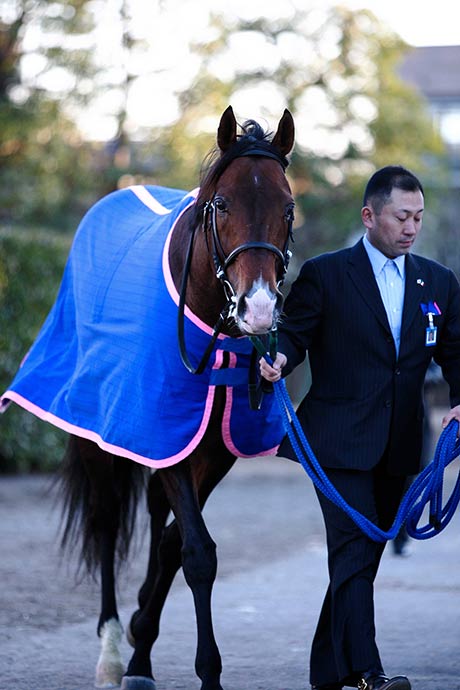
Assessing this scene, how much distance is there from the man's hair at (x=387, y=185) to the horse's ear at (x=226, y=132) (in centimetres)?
54

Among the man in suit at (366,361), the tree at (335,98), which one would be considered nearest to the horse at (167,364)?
the man in suit at (366,361)

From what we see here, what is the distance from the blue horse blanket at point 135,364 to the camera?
4.63 meters

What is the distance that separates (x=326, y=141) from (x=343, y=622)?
19265mm

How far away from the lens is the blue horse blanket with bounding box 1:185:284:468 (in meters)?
4.63

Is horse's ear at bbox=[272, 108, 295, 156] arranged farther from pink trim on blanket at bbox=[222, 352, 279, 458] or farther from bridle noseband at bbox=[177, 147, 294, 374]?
pink trim on blanket at bbox=[222, 352, 279, 458]

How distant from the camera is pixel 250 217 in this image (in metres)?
4.12

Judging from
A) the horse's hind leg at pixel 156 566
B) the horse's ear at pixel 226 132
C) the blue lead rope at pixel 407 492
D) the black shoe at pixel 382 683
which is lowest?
the black shoe at pixel 382 683

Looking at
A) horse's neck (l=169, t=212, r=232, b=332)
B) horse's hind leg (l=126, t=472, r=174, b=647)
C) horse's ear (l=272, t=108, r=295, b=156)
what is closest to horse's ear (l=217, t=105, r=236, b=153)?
horse's ear (l=272, t=108, r=295, b=156)

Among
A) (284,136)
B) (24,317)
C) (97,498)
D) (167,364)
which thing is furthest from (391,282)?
(24,317)

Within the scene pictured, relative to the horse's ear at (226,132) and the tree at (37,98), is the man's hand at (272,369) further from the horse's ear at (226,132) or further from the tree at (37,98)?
the tree at (37,98)

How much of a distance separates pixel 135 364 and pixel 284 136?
1060 millimetres

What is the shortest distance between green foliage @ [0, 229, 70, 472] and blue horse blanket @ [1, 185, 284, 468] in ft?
21.5

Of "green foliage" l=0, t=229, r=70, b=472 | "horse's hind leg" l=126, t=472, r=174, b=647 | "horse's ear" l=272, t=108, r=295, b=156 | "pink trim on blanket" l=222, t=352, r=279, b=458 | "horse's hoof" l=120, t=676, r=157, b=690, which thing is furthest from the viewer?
"green foliage" l=0, t=229, r=70, b=472

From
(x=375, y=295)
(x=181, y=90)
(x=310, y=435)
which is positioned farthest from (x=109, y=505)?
(x=181, y=90)
